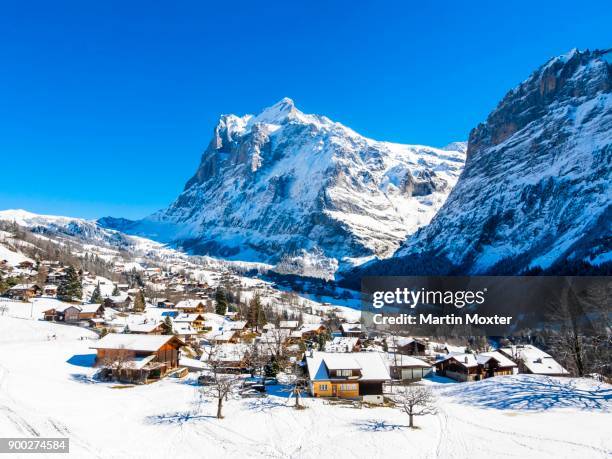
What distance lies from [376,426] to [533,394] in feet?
61.5

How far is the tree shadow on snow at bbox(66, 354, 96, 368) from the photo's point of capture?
5343 centimetres

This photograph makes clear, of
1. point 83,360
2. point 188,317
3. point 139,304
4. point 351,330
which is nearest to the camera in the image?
point 83,360

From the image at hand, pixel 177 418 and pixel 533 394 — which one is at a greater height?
pixel 533 394

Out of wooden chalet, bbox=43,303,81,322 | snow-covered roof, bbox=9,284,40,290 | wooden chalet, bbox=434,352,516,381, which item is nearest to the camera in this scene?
wooden chalet, bbox=434,352,516,381

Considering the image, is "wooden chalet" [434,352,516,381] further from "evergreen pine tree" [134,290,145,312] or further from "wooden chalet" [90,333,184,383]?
"evergreen pine tree" [134,290,145,312]

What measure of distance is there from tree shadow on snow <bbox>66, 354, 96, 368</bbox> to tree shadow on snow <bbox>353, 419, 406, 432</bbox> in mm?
35593

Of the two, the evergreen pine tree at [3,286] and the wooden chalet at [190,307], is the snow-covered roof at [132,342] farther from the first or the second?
the evergreen pine tree at [3,286]

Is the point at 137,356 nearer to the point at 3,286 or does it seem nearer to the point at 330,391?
the point at 330,391

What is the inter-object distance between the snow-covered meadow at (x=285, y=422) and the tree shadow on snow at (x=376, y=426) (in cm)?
8

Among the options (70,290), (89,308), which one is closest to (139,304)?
(70,290)

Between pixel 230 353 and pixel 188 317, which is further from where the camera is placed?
pixel 188 317

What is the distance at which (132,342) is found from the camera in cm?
5578

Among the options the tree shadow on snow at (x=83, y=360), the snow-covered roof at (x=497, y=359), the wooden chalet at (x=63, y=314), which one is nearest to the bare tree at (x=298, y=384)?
the tree shadow on snow at (x=83, y=360)

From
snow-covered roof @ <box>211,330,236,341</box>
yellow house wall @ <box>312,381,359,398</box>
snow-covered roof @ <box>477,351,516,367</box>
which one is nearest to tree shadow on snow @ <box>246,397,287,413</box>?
yellow house wall @ <box>312,381,359,398</box>
